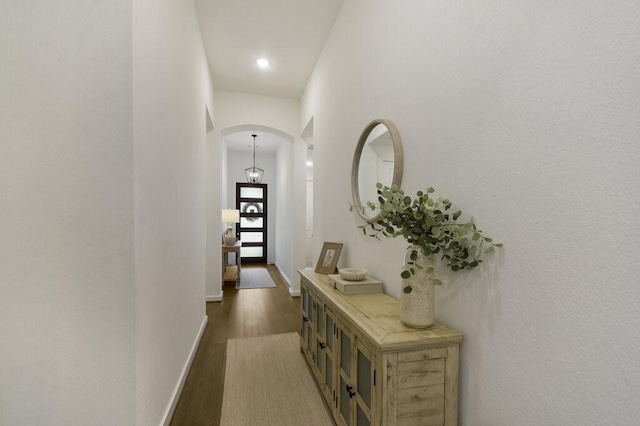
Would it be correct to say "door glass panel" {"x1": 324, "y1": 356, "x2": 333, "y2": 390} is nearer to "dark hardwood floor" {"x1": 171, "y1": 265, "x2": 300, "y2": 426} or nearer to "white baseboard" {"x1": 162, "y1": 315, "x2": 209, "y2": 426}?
"dark hardwood floor" {"x1": 171, "y1": 265, "x2": 300, "y2": 426}

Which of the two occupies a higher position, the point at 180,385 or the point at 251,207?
the point at 251,207

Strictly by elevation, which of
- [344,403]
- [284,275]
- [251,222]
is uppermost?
[251,222]

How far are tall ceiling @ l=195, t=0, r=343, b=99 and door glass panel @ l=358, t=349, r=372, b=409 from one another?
2842 millimetres

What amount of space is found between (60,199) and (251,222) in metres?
6.97

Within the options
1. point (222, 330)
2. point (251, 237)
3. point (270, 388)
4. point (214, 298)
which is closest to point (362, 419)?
point (270, 388)

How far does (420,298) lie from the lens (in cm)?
124

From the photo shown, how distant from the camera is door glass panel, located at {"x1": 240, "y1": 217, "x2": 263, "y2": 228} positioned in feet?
26.5

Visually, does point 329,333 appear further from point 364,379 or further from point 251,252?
point 251,252

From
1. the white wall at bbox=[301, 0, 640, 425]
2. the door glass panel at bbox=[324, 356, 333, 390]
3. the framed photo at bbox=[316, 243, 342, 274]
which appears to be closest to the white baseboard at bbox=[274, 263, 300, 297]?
the framed photo at bbox=[316, 243, 342, 274]

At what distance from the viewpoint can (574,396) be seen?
807mm

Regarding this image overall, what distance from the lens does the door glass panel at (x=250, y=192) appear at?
8055 mm

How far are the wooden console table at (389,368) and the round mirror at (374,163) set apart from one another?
0.59m

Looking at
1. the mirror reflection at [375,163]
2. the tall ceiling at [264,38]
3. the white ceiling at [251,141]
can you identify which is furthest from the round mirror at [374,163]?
the white ceiling at [251,141]

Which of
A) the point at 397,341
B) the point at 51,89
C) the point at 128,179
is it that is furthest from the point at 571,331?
the point at 51,89
